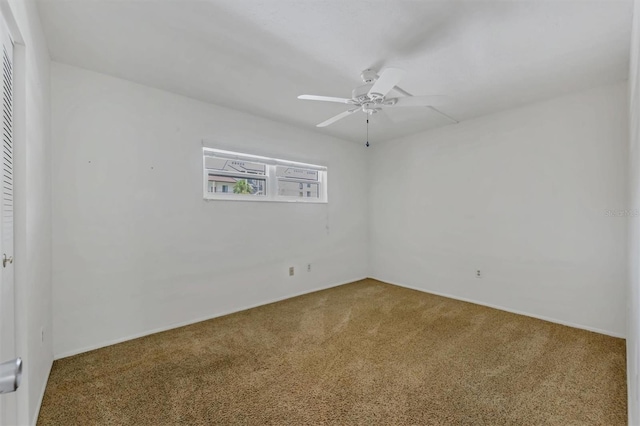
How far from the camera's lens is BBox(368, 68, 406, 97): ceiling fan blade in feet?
5.77

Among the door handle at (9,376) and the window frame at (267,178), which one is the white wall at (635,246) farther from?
the window frame at (267,178)

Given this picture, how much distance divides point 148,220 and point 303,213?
78.8 inches

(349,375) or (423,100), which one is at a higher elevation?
(423,100)

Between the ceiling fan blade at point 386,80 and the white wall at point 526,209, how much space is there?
2.28 m

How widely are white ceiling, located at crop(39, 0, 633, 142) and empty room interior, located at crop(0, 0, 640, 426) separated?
2cm

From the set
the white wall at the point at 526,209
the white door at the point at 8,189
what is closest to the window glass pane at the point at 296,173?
the white wall at the point at 526,209

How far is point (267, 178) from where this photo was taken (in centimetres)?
383

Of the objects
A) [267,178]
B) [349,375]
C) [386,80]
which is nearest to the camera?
[386,80]

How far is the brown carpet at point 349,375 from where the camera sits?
1.71 m

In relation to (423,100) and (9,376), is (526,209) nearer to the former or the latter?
(423,100)

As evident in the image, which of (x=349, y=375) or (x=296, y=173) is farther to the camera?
(x=296, y=173)

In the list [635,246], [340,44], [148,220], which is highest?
[340,44]

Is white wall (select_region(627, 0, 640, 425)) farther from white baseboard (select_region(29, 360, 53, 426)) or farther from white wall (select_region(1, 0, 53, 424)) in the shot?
white baseboard (select_region(29, 360, 53, 426))

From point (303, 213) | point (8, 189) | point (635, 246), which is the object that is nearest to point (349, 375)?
point (635, 246)
